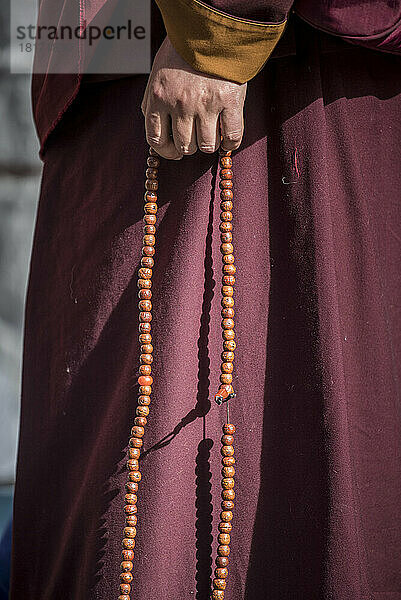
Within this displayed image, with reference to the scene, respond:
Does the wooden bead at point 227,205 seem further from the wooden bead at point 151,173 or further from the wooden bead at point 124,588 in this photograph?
the wooden bead at point 124,588

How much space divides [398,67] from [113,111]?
1.14 ft

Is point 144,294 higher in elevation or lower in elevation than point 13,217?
lower

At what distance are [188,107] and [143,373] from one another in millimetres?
289

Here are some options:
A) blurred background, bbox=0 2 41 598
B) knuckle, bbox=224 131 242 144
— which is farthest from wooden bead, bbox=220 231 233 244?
blurred background, bbox=0 2 41 598

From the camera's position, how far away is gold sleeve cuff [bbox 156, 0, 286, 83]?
60cm

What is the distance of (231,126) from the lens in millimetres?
650

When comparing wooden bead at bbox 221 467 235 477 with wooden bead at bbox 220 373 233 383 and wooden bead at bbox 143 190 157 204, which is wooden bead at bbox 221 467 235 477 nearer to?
wooden bead at bbox 220 373 233 383

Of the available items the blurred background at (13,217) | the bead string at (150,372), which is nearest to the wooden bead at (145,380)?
the bead string at (150,372)

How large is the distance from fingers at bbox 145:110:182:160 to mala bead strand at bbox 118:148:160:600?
4cm

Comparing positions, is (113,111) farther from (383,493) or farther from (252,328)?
(383,493)

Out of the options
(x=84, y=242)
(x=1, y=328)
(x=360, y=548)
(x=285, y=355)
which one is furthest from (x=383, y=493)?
(x=1, y=328)

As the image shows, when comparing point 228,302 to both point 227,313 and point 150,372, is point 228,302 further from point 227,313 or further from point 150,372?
point 150,372

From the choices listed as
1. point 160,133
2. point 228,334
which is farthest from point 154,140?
point 228,334

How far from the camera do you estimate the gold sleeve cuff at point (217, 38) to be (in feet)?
1.95
